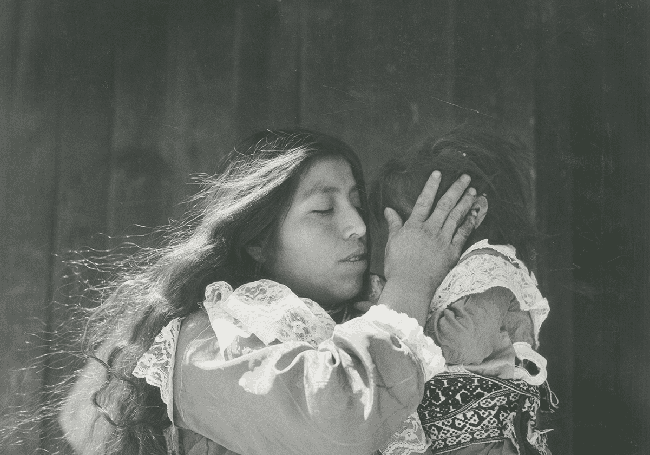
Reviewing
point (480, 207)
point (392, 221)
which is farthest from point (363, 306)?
point (480, 207)

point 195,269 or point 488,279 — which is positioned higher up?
point 488,279

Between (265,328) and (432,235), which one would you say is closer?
(265,328)

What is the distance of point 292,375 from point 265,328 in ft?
0.40

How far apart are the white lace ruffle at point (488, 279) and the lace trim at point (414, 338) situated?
0.13 metres

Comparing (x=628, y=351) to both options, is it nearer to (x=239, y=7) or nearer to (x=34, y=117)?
(x=239, y=7)

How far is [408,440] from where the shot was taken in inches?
60.3

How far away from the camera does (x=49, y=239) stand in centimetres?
218

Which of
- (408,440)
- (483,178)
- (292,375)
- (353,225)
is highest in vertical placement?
(483,178)

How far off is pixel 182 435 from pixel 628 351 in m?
0.99

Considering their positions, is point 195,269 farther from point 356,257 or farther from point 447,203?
point 447,203

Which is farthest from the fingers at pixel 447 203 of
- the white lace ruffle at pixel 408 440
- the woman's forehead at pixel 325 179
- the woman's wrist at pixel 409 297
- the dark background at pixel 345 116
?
the dark background at pixel 345 116

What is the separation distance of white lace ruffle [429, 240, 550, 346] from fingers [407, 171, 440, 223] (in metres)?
0.12

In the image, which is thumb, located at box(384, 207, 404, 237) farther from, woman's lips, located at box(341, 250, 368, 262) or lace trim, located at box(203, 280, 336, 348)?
lace trim, located at box(203, 280, 336, 348)

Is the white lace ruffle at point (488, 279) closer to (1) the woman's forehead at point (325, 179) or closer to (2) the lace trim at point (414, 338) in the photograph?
(2) the lace trim at point (414, 338)
